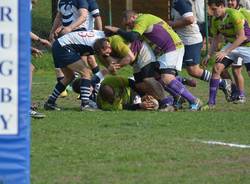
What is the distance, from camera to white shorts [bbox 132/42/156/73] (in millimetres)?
12305

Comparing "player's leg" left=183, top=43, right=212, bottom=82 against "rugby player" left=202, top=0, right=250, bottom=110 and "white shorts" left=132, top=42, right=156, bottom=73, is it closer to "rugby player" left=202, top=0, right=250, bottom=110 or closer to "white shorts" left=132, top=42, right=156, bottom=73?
"rugby player" left=202, top=0, right=250, bottom=110

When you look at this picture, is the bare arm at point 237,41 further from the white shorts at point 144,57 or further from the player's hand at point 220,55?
the white shorts at point 144,57

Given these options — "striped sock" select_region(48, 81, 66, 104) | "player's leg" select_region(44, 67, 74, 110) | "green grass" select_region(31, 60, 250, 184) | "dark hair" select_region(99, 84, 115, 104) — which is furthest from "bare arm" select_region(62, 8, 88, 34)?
"green grass" select_region(31, 60, 250, 184)

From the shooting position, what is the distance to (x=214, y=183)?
6809 millimetres

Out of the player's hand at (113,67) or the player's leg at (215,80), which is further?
the player's leg at (215,80)

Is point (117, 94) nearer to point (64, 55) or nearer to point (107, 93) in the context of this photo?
point (107, 93)

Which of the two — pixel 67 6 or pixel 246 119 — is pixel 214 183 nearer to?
pixel 246 119

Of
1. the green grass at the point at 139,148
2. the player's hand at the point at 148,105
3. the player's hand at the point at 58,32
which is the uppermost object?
the player's hand at the point at 58,32

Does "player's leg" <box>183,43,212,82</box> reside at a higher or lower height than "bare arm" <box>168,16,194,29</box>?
lower

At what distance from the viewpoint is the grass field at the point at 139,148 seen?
7105 millimetres

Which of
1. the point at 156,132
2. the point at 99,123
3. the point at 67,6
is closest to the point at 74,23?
the point at 67,6

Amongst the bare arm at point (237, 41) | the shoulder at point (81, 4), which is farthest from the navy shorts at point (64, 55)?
the bare arm at point (237, 41)

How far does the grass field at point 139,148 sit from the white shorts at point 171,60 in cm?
82

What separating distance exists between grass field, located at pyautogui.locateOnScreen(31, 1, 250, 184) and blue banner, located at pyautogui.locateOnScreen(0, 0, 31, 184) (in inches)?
62.4
